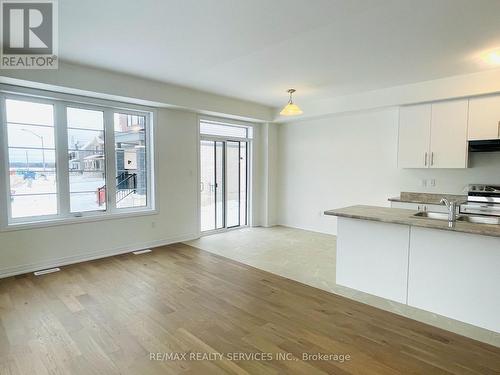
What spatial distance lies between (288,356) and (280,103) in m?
4.88

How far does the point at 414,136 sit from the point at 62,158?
17.4 feet

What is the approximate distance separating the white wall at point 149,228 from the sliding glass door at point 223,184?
348 millimetres

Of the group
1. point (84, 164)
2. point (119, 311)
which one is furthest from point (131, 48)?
point (119, 311)

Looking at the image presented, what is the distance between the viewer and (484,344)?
93.0 inches

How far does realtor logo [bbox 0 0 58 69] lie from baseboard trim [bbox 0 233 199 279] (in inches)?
98.7

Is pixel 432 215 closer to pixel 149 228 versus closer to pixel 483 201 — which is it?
pixel 483 201

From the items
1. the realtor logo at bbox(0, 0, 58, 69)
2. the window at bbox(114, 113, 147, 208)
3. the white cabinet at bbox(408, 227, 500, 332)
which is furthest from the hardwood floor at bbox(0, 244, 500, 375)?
the realtor logo at bbox(0, 0, 58, 69)

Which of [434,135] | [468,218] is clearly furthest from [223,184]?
[468,218]

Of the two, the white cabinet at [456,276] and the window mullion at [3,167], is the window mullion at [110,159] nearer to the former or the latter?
the window mullion at [3,167]

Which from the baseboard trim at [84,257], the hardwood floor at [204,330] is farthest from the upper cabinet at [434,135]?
the baseboard trim at [84,257]

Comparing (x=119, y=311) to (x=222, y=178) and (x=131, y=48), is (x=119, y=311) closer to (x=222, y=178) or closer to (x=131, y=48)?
(x=131, y=48)

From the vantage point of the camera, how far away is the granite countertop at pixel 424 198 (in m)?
4.52

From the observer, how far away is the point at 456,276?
2.62m

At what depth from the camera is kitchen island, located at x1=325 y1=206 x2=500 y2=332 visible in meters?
2.48
